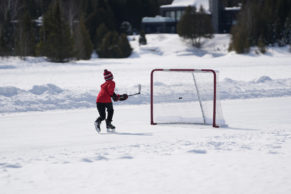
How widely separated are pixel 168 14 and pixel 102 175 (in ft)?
258

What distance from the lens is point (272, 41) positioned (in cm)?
5891

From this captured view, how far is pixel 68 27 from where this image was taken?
41.7m

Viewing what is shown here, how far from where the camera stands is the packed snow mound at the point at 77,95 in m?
12.9

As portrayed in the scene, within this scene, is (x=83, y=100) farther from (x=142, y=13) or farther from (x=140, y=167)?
(x=142, y=13)

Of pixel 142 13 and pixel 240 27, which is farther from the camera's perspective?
pixel 142 13

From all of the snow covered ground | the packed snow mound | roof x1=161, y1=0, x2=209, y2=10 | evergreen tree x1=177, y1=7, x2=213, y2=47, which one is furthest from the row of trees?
the snow covered ground

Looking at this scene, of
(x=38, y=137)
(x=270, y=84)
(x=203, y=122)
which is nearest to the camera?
(x=38, y=137)

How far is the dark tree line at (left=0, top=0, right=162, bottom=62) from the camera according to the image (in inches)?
1626

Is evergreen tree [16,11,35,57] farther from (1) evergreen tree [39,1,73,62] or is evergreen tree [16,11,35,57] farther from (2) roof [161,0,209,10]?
(2) roof [161,0,209,10]

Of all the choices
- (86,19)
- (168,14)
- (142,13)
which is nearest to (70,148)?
(86,19)

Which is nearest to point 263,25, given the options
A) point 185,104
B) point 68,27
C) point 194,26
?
point 194,26

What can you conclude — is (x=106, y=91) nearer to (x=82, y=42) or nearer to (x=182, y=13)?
(x=82, y=42)

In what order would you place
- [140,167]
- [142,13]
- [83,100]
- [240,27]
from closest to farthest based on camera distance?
[140,167] < [83,100] < [240,27] < [142,13]

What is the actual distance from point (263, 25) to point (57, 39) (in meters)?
30.6
